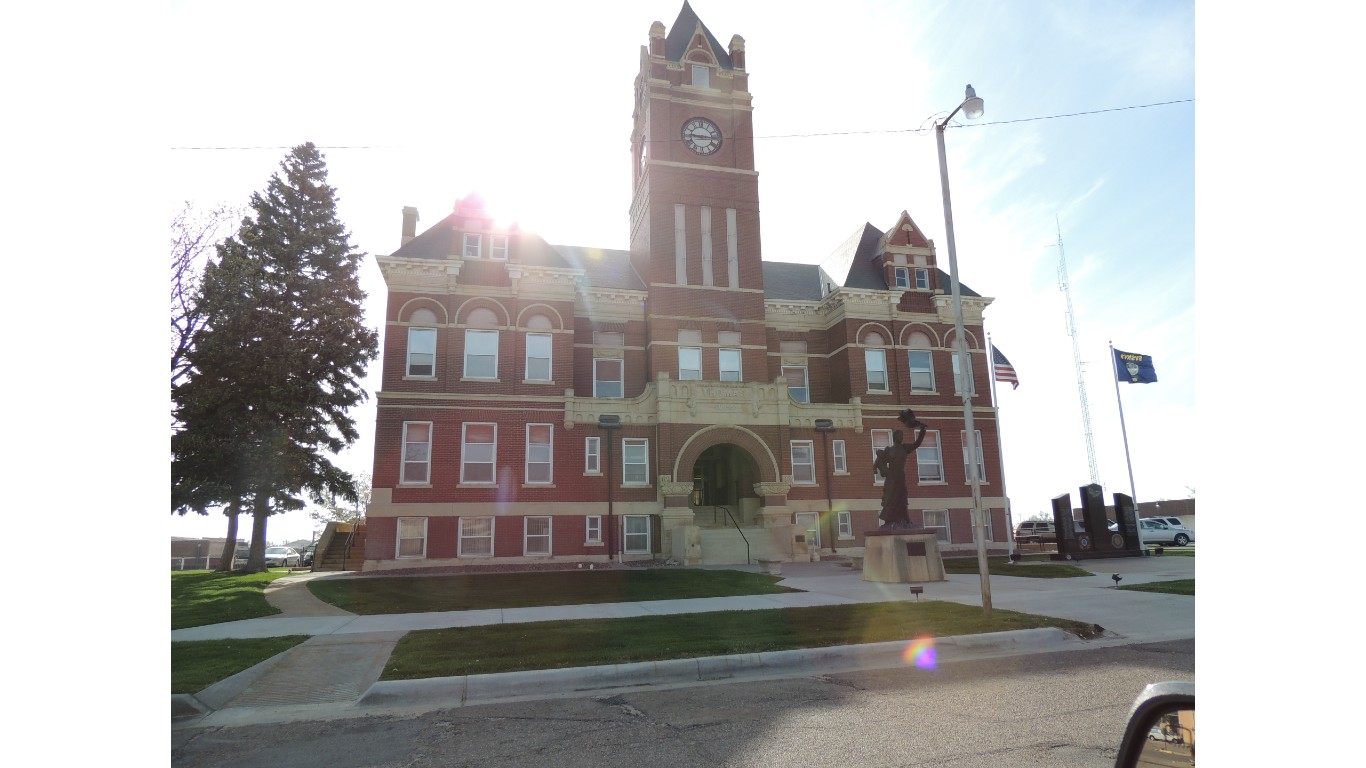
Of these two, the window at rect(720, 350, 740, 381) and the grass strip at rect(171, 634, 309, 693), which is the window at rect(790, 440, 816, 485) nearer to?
the window at rect(720, 350, 740, 381)

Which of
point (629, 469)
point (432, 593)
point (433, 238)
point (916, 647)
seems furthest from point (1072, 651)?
point (433, 238)

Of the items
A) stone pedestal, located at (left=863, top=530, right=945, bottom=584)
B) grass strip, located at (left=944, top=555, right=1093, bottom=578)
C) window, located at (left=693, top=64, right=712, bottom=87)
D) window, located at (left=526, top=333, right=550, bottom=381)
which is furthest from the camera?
window, located at (left=693, top=64, right=712, bottom=87)

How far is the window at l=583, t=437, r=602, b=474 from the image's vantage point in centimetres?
3017

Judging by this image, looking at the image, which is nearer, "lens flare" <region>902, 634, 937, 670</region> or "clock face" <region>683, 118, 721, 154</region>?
"lens flare" <region>902, 634, 937, 670</region>

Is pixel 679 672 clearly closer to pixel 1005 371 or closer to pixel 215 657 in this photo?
pixel 215 657

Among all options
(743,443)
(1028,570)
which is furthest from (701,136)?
(1028,570)

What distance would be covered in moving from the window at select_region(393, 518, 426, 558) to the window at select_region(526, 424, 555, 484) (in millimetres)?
4419

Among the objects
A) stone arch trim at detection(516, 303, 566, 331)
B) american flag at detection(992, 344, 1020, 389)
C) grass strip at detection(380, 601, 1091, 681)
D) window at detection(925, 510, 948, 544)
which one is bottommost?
grass strip at detection(380, 601, 1091, 681)

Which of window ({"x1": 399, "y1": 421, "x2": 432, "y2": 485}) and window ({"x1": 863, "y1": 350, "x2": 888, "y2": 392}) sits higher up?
window ({"x1": 863, "y1": 350, "x2": 888, "y2": 392})

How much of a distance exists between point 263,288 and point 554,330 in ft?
41.9

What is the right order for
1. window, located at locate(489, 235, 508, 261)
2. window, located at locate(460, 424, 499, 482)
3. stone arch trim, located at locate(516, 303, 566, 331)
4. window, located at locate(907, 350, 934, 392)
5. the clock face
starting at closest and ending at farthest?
window, located at locate(460, 424, 499, 482) < stone arch trim, located at locate(516, 303, 566, 331) < window, located at locate(489, 235, 508, 261) < the clock face < window, located at locate(907, 350, 934, 392)

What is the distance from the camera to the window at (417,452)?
2873 cm

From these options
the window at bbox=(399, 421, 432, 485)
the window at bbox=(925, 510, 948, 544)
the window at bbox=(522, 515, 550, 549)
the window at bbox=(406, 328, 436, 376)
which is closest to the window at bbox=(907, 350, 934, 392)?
the window at bbox=(925, 510, 948, 544)

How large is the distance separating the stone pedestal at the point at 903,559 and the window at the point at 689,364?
14.0m
